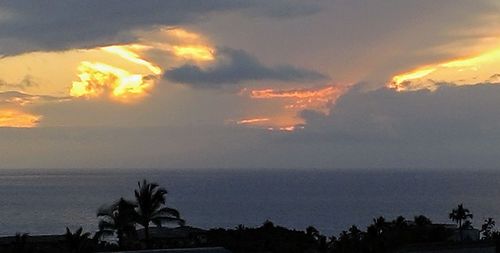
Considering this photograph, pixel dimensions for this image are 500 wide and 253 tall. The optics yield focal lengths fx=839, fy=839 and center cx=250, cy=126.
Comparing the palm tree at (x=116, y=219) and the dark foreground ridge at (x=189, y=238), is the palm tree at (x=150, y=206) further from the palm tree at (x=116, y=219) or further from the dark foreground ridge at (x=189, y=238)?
the palm tree at (x=116, y=219)

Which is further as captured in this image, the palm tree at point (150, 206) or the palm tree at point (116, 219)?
the palm tree at point (150, 206)

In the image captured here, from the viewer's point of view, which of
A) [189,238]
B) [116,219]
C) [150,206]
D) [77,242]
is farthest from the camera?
[189,238]

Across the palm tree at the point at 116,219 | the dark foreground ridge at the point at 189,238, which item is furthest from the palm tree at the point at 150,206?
the palm tree at the point at 116,219

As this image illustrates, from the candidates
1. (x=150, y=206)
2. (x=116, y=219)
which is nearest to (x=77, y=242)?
(x=116, y=219)

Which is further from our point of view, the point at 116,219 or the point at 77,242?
the point at 116,219

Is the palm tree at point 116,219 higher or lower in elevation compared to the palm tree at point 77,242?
higher

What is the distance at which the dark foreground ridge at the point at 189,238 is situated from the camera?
4272 cm

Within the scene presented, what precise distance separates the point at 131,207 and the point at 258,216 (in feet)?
474

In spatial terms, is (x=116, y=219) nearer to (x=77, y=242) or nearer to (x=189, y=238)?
(x=77, y=242)

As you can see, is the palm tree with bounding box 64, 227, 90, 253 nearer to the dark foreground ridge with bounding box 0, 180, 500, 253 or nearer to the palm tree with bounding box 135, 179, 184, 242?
the dark foreground ridge with bounding box 0, 180, 500, 253

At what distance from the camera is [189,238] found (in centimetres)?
6238

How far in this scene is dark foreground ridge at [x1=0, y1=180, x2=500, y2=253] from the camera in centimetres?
4272

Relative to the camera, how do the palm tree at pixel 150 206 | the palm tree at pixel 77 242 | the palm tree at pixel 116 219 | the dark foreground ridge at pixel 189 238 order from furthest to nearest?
the palm tree at pixel 150 206, the palm tree at pixel 116 219, the dark foreground ridge at pixel 189 238, the palm tree at pixel 77 242

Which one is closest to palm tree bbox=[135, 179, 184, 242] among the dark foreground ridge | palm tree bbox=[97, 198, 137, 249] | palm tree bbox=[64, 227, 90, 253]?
the dark foreground ridge
